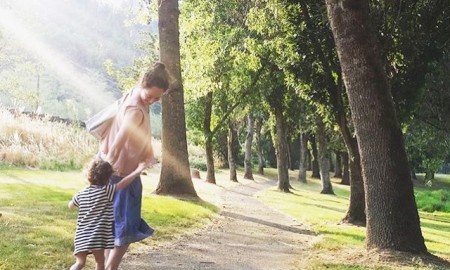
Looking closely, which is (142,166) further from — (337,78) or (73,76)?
(73,76)

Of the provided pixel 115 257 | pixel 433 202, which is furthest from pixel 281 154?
pixel 115 257

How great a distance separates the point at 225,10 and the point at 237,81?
4482 mm

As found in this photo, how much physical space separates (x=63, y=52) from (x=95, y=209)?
105789 millimetres

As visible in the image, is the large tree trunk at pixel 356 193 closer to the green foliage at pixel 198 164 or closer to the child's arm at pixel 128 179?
the child's arm at pixel 128 179

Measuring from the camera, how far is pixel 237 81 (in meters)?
26.1

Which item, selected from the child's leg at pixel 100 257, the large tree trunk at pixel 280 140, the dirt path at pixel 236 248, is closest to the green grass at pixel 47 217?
the dirt path at pixel 236 248

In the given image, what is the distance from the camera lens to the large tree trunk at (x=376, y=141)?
27.8ft

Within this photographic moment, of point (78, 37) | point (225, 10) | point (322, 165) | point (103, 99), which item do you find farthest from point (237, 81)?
point (78, 37)

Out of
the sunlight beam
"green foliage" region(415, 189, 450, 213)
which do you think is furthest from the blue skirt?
the sunlight beam

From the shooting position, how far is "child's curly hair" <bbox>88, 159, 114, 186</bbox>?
16.3 ft

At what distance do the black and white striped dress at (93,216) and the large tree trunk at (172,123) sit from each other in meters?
9.82

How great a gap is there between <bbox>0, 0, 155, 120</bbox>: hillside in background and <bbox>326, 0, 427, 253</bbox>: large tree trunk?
13.5 meters

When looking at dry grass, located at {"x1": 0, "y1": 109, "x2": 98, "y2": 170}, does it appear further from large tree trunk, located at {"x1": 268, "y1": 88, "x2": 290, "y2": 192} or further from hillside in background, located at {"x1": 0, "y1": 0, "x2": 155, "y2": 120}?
large tree trunk, located at {"x1": 268, "y1": 88, "x2": 290, "y2": 192}

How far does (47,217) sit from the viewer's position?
922 cm
